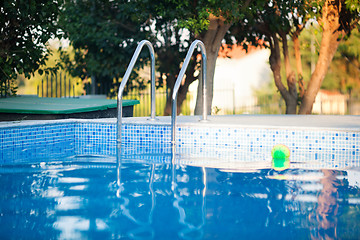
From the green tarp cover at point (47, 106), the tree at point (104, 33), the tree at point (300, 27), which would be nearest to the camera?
the green tarp cover at point (47, 106)

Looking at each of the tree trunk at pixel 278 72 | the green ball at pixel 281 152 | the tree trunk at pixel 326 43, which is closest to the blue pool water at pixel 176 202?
the green ball at pixel 281 152

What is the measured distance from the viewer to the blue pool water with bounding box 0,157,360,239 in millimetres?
3496

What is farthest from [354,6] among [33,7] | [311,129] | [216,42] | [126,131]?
[33,7]

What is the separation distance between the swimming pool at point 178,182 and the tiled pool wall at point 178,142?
0.05 feet

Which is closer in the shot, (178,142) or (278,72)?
(178,142)

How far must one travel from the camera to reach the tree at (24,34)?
9.67 m

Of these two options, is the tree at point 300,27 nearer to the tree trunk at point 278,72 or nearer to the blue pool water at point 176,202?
the tree trunk at point 278,72

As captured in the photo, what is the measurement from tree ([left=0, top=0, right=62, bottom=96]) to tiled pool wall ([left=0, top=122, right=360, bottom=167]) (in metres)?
2.54

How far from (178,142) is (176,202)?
3.35 meters

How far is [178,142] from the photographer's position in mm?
7645

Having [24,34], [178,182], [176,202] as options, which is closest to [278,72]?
[24,34]

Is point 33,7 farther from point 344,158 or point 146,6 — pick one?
point 344,158

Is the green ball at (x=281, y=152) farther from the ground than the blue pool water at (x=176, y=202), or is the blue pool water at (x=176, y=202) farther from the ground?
the green ball at (x=281, y=152)

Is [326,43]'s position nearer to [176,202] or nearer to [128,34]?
[128,34]
